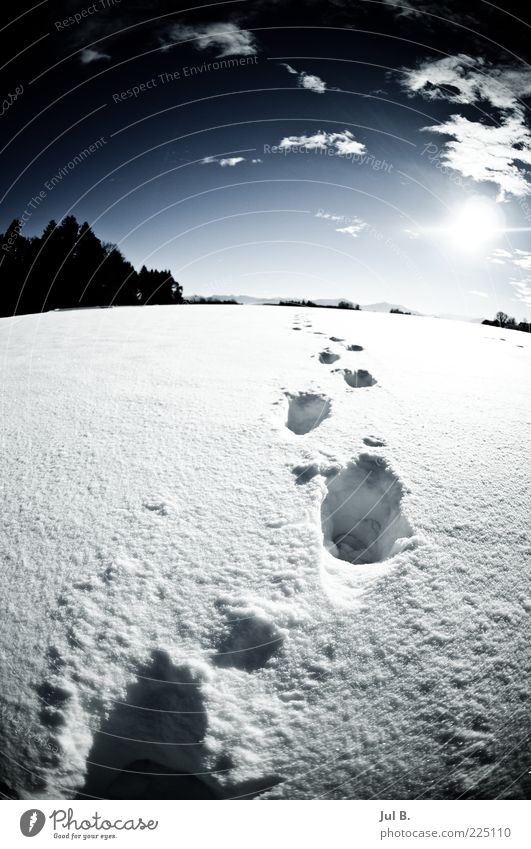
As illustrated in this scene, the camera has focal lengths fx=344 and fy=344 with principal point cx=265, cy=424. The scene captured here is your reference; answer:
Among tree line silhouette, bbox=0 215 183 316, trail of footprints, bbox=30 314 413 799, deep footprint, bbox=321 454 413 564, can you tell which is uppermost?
tree line silhouette, bbox=0 215 183 316

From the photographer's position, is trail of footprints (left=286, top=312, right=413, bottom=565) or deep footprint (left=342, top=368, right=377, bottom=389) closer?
trail of footprints (left=286, top=312, right=413, bottom=565)

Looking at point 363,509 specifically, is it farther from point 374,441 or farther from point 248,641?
point 248,641

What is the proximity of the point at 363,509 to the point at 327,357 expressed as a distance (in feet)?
10.7

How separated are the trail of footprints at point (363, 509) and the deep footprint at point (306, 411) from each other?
2.36 ft

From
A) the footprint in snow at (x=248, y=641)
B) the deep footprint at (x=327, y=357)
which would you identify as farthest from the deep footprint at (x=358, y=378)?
the footprint in snow at (x=248, y=641)

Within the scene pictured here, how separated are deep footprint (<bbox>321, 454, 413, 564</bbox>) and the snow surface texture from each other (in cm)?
2

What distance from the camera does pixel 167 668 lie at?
5.32 feet

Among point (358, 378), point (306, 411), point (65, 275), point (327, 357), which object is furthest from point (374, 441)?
point (65, 275)

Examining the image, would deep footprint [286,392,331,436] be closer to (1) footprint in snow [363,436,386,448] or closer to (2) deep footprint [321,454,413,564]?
(1) footprint in snow [363,436,386,448]

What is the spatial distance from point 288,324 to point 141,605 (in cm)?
766

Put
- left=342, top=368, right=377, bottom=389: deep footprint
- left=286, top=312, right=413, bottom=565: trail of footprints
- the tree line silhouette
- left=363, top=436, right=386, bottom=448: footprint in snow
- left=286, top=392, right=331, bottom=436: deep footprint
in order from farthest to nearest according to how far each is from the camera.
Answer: the tree line silhouette, left=342, top=368, right=377, bottom=389: deep footprint, left=286, top=392, right=331, bottom=436: deep footprint, left=363, top=436, right=386, bottom=448: footprint in snow, left=286, top=312, right=413, bottom=565: trail of footprints

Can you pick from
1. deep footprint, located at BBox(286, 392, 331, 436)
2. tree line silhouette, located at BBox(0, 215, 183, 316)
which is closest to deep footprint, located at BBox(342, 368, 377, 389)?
deep footprint, located at BBox(286, 392, 331, 436)

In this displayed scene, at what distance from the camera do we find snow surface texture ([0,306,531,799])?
145cm
